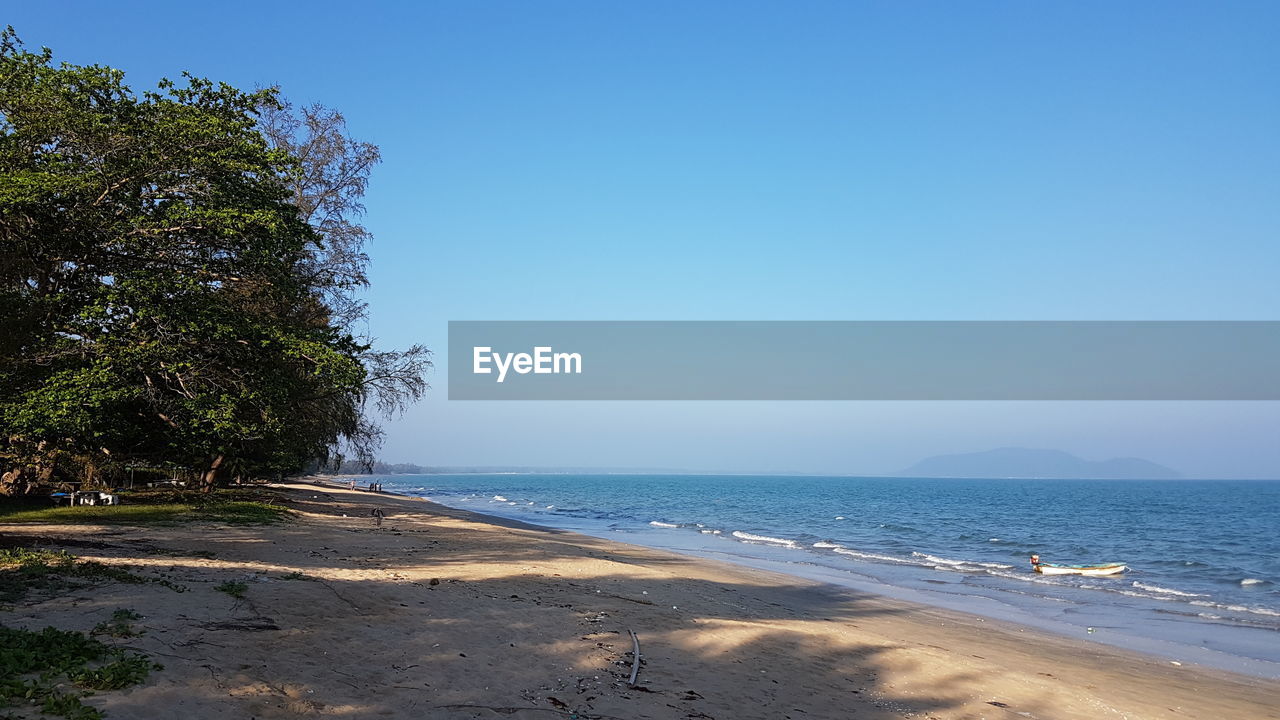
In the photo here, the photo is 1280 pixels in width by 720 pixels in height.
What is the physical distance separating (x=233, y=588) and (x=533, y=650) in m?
3.92

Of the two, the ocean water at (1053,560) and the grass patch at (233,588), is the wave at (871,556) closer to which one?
the ocean water at (1053,560)

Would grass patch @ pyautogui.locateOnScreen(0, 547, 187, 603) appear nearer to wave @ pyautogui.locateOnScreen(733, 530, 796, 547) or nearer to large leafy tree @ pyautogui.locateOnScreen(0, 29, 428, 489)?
large leafy tree @ pyautogui.locateOnScreen(0, 29, 428, 489)

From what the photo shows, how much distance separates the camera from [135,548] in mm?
13242

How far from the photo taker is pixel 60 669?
6082mm

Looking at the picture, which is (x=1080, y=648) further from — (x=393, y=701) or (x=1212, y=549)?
(x=1212, y=549)

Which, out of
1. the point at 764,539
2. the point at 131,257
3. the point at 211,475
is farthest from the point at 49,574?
the point at 764,539

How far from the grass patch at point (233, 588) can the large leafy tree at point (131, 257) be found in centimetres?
900

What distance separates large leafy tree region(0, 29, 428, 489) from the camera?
666 inches

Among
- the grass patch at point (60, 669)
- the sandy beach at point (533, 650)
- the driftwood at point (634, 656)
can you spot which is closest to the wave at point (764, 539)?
the sandy beach at point (533, 650)

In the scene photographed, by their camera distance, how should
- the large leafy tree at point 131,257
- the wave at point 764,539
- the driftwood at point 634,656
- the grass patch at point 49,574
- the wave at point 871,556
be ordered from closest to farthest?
the driftwood at point 634,656
the grass patch at point 49,574
the large leafy tree at point 131,257
the wave at point 871,556
the wave at point 764,539

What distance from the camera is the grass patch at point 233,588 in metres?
9.47

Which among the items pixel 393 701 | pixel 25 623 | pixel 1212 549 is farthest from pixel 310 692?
pixel 1212 549

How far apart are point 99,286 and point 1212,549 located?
48.2 metres

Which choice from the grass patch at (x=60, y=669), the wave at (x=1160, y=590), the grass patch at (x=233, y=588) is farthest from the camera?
the wave at (x=1160, y=590)
